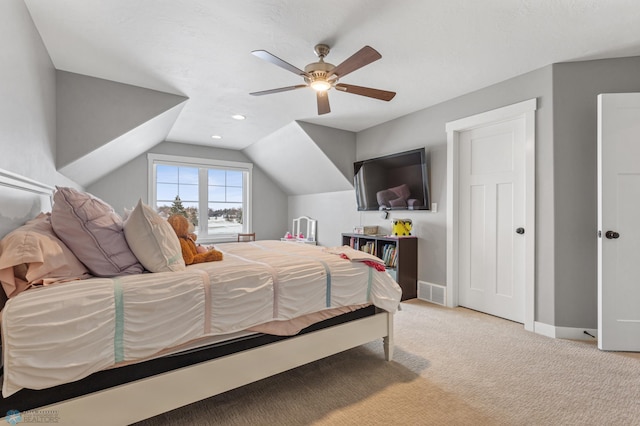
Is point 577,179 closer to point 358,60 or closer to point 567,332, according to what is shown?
point 567,332

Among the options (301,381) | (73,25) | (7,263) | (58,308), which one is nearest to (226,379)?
(301,381)

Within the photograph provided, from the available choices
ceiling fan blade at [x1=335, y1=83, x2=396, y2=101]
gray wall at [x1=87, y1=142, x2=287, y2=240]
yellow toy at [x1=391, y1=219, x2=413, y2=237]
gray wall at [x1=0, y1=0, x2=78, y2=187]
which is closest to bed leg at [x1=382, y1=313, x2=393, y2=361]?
ceiling fan blade at [x1=335, y1=83, x2=396, y2=101]

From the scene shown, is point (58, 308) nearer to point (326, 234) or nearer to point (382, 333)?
point (382, 333)

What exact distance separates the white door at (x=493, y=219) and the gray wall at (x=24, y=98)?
153 inches

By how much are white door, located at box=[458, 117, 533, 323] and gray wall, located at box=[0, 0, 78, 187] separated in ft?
12.8

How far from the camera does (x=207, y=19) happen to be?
2.03 meters

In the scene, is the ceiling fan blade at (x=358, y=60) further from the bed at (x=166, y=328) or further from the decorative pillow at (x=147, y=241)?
the decorative pillow at (x=147, y=241)

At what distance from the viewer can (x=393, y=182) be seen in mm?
4145

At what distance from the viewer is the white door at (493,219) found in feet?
9.87

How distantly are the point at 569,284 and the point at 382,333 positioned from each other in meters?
1.83

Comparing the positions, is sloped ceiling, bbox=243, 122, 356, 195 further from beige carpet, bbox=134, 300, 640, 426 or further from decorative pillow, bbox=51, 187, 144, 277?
decorative pillow, bbox=51, 187, 144, 277

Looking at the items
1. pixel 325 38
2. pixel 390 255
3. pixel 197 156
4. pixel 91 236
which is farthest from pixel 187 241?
pixel 197 156

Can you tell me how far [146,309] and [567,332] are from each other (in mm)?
3303

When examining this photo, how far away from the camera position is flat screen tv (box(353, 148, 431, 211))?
3.77m
